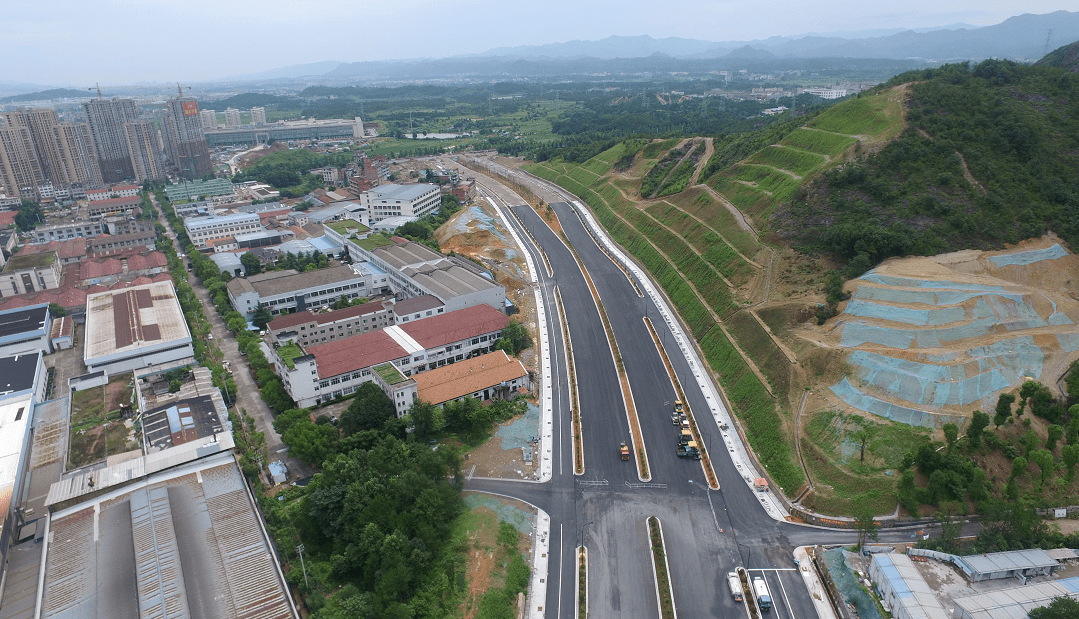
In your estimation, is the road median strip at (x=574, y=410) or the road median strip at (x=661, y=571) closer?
the road median strip at (x=661, y=571)

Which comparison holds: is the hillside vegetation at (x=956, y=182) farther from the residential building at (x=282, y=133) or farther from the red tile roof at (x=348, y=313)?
the residential building at (x=282, y=133)

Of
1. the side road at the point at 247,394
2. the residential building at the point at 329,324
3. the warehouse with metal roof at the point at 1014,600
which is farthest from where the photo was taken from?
the residential building at the point at 329,324

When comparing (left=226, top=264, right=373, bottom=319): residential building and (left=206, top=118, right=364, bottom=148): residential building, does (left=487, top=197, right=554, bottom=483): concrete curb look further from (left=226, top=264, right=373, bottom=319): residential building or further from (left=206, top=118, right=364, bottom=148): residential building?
(left=206, top=118, right=364, bottom=148): residential building

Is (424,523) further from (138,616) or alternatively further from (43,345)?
(43,345)

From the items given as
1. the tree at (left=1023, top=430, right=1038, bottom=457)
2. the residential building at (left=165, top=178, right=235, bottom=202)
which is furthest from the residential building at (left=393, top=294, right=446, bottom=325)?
the residential building at (left=165, top=178, right=235, bottom=202)

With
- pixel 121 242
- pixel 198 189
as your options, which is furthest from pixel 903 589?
pixel 198 189

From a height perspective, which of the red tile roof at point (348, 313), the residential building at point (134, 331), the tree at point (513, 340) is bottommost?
the tree at point (513, 340)

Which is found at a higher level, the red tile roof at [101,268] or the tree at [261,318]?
the red tile roof at [101,268]

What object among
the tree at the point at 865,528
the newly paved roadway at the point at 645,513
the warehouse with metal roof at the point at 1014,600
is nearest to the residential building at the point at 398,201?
the newly paved roadway at the point at 645,513
